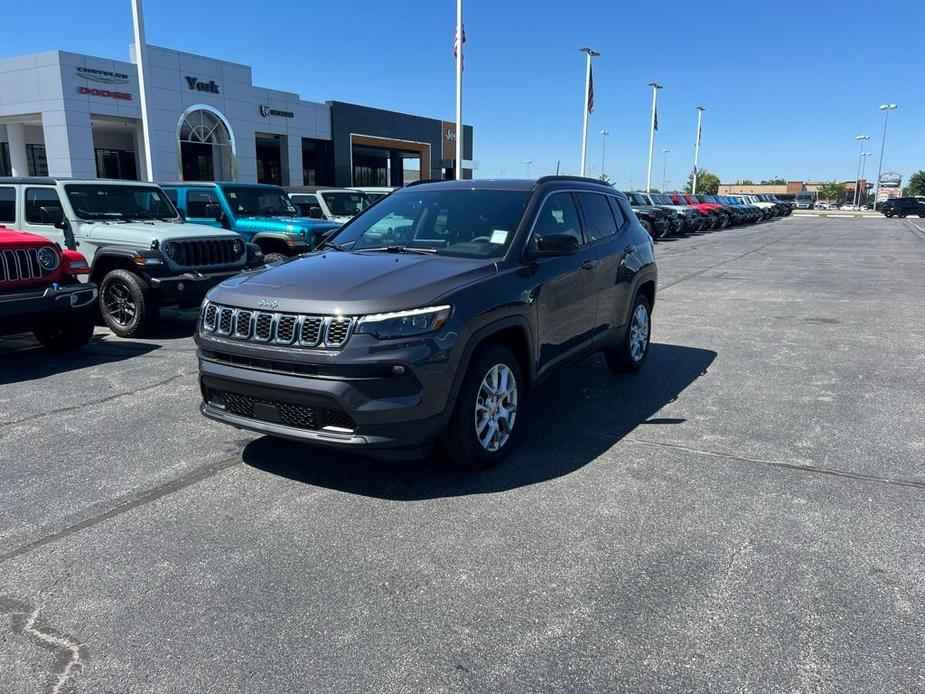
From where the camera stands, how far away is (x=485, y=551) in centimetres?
349

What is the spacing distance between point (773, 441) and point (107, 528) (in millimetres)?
4302

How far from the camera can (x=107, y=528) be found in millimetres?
3732

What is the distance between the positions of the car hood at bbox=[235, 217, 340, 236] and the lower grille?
25.8 feet

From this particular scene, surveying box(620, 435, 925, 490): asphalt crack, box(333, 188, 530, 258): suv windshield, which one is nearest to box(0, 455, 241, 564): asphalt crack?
box(333, 188, 530, 258): suv windshield

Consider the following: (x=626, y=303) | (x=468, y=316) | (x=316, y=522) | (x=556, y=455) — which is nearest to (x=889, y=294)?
(x=626, y=303)

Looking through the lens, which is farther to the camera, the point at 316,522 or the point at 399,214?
the point at 399,214

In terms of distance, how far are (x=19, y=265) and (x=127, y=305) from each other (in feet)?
5.70

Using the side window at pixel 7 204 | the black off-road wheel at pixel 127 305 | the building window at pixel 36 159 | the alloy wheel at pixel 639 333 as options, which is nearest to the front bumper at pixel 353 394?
the alloy wheel at pixel 639 333

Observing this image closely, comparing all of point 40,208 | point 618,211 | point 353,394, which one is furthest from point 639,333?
point 40,208

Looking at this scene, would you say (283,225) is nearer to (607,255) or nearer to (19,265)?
(19,265)

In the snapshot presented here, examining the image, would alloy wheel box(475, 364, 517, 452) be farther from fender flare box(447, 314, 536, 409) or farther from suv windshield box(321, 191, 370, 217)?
suv windshield box(321, 191, 370, 217)

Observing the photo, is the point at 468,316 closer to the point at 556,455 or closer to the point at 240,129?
the point at 556,455

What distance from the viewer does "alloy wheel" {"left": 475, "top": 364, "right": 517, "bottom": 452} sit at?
4.34 m

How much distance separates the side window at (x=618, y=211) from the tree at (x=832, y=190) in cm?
14399
